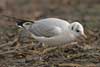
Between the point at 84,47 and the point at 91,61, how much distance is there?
3.55 ft

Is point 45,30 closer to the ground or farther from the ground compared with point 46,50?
farther from the ground

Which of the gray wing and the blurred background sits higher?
the blurred background

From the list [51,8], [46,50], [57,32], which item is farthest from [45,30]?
[51,8]

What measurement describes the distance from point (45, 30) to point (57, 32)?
321 millimetres

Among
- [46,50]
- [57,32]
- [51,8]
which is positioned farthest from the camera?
[51,8]

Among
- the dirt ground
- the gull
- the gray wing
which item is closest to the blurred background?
the dirt ground

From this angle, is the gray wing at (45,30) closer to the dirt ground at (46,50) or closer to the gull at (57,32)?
the gull at (57,32)

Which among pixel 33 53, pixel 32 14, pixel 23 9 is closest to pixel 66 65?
pixel 33 53

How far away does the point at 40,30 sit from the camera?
808 cm

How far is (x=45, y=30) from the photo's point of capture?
8.01 meters

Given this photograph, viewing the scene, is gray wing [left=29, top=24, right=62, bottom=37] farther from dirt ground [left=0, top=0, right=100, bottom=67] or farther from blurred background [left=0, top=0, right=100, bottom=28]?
blurred background [left=0, top=0, right=100, bottom=28]

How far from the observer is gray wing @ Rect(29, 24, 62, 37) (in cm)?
778

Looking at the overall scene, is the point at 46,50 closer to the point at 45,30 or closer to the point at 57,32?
the point at 45,30

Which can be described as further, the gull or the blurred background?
the blurred background
